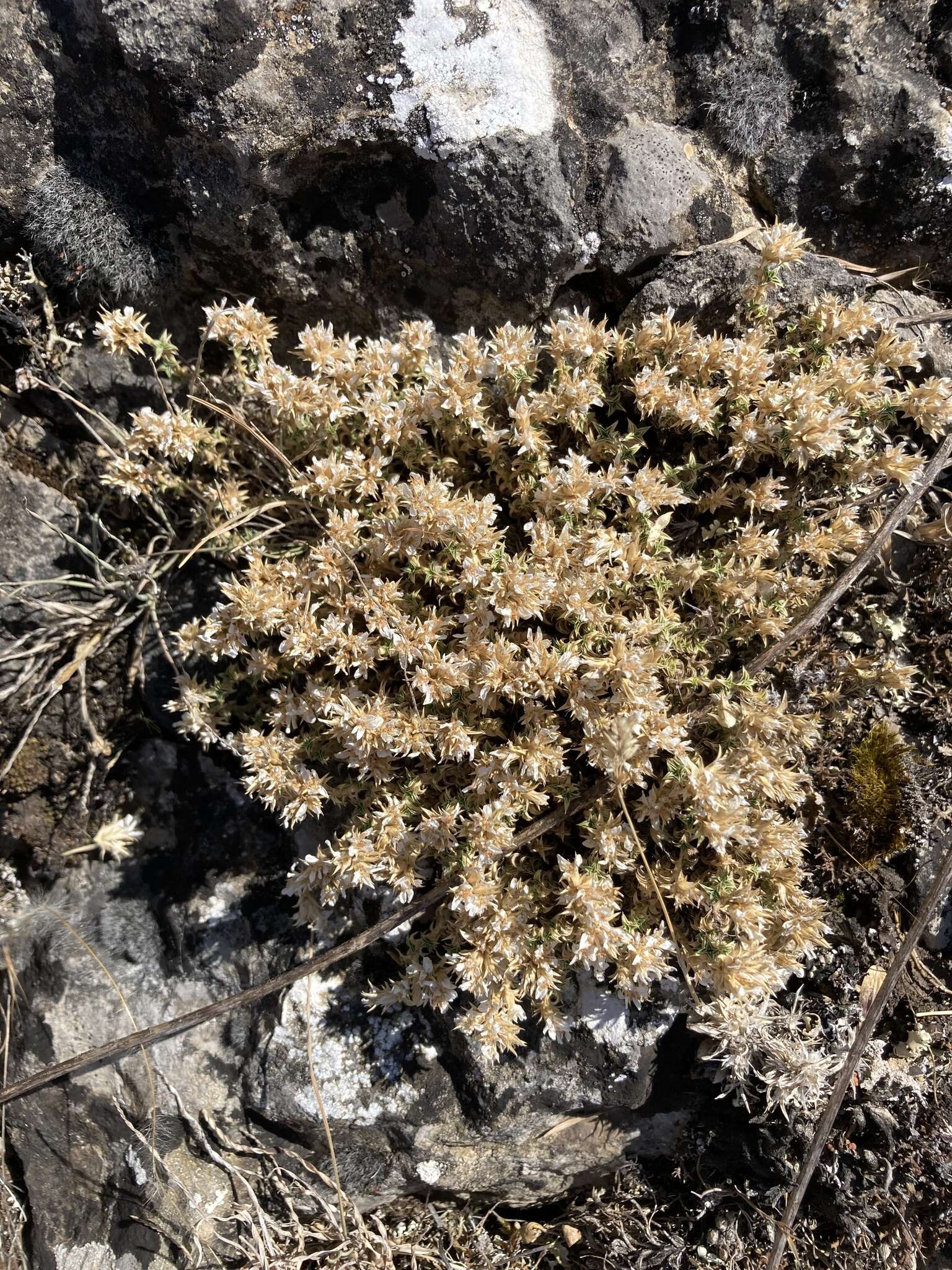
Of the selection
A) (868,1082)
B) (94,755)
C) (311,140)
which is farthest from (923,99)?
(94,755)

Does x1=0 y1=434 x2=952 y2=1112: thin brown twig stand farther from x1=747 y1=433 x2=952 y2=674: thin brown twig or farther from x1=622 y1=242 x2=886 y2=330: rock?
x1=622 y1=242 x2=886 y2=330: rock

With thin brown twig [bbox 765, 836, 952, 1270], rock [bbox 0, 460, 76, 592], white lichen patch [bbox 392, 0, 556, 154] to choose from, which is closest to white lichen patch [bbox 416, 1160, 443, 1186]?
thin brown twig [bbox 765, 836, 952, 1270]

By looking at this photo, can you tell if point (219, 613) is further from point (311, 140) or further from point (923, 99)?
point (923, 99)

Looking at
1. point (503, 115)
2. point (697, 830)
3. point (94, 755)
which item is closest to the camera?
point (697, 830)

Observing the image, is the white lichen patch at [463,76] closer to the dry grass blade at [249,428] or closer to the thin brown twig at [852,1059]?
Result: the dry grass blade at [249,428]

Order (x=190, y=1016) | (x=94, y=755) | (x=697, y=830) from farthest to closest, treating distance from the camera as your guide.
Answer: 1. (x=94, y=755)
2. (x=190, y=1016)
3. (x=697, y=830)

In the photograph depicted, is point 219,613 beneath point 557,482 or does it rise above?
beneath

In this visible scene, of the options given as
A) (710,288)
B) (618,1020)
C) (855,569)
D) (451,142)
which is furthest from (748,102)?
(618,1020)

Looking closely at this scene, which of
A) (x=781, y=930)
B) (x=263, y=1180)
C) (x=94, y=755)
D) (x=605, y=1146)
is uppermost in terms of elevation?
(x=781, y=930)

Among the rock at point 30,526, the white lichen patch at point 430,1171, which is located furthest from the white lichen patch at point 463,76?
the white lichen patch at point 430,1171
